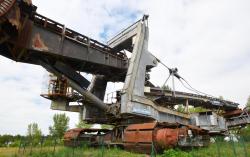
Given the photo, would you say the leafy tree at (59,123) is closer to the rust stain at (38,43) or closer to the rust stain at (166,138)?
the rust stain at (38,43)

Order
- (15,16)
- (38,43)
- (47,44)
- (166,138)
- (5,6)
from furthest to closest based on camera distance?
(47,44) → (38,43) → (166,138) → (15,16) → (5,6)

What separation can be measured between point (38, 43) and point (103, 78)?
7.85 meters

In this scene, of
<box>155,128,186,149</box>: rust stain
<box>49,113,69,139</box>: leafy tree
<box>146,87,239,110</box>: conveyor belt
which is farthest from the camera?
<box>49,113,69,139</box>: leafy tree

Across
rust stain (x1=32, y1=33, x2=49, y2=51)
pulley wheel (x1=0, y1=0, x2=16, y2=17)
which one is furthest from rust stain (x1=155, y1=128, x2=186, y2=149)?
pulley wheel (x1=0, y1=0, x2=16, y2=17)

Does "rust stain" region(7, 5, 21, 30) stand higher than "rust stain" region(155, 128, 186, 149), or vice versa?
"rust stain" region(7, 5, 21, 30)

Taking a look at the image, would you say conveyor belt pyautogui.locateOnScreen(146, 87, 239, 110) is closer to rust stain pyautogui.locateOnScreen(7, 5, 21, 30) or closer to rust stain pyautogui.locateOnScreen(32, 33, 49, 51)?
rust stain pyautogui.locateOnScreen(32, 33, 49, 51)

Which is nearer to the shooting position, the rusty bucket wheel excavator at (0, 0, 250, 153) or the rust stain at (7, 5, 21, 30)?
the rust stain at (7, 5, 21, 30)

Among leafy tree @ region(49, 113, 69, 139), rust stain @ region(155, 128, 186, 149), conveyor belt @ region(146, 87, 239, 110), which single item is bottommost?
rust stain @ region(155, 128, 186, 149)

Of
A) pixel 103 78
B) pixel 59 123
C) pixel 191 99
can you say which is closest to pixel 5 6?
pixel 103 78

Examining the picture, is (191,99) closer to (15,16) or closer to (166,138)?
(166,138)

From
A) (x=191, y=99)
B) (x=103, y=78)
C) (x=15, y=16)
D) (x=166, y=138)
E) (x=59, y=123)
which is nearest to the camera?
(x=15, y=16)

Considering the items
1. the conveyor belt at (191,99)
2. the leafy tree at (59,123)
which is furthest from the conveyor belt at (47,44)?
the leafy tree at (59,123)

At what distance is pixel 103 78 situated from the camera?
21094 millimetres

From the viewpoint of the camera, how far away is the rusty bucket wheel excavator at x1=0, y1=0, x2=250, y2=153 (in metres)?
13.1
